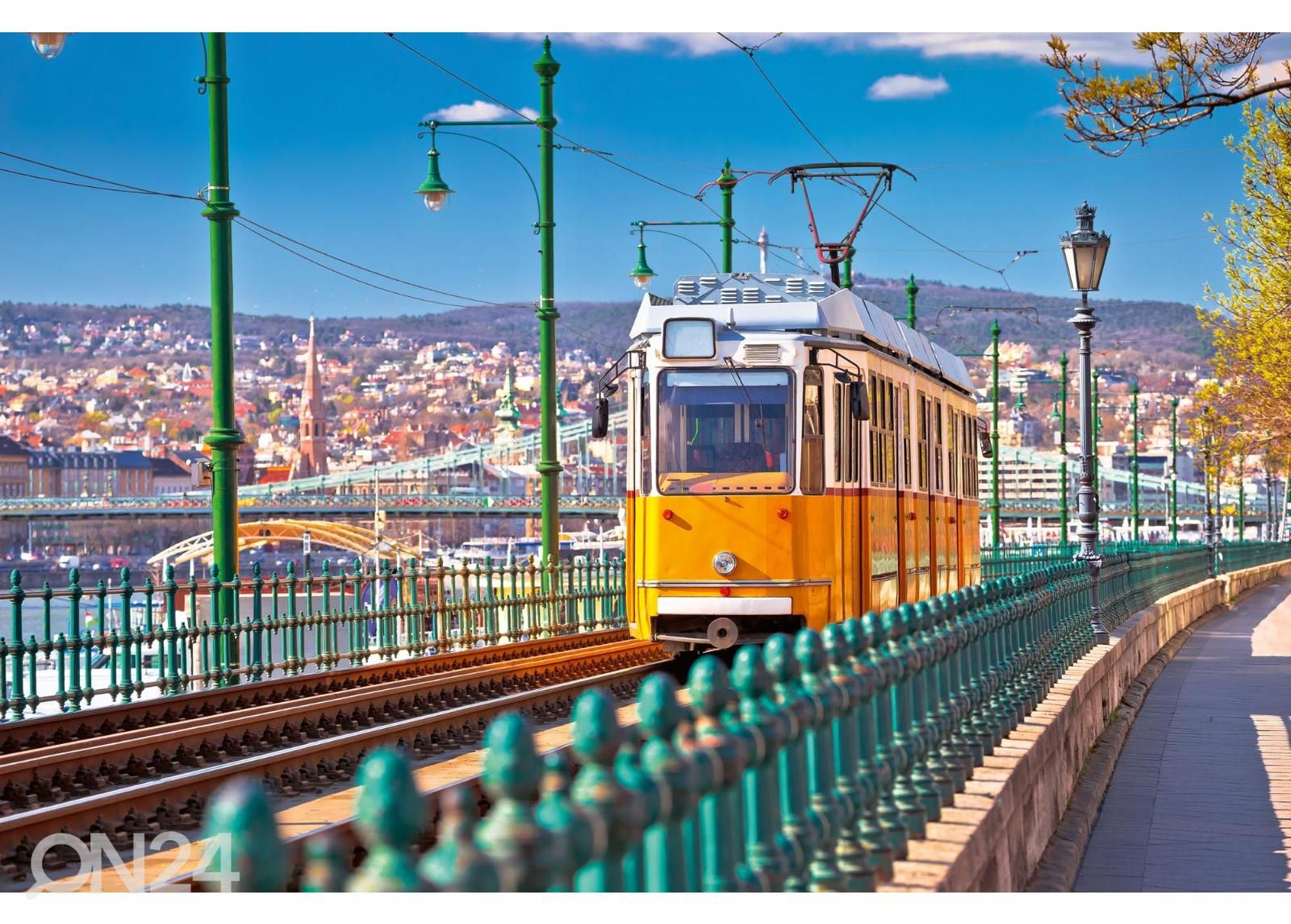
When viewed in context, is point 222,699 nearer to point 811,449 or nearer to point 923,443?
point 811,449

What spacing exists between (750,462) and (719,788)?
13250 millimetres

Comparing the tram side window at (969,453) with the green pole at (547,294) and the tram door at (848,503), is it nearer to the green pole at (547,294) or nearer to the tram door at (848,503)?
the green pole at (547,294)

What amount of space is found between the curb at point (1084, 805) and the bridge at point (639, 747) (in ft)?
0.12

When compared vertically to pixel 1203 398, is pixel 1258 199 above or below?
above

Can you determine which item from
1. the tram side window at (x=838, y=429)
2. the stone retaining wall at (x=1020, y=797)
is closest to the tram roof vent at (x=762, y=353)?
the tram side window at (x=838, y=429)

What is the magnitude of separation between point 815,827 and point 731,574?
12.3m

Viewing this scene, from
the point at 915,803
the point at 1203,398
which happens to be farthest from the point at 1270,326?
the point at 915,803

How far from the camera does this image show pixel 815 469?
16.6m

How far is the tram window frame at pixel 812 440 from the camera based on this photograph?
1659cm

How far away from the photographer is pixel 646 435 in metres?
17.0

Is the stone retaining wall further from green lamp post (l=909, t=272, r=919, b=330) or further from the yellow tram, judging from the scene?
green lamp post (l=909, t=272, r=919, b=330)

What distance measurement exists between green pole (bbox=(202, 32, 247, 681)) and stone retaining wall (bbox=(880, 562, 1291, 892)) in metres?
6.78
